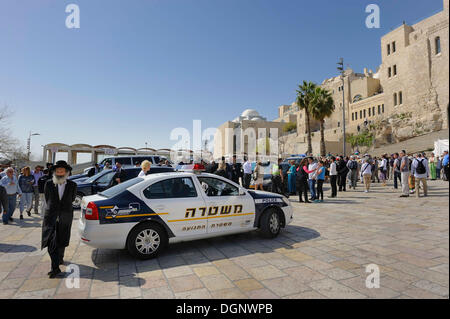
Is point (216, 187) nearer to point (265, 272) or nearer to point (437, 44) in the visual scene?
point (265, 272)

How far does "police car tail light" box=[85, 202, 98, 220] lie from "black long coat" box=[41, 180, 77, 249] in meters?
0.32

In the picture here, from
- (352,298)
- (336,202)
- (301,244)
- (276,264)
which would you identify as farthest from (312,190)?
(352,298)

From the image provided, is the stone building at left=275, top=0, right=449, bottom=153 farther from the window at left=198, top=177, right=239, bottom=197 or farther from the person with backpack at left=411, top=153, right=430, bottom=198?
the window at left=198, top=177, right=239, bottom=197

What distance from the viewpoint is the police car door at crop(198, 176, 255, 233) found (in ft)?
16.8

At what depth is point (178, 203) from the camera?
4777mm

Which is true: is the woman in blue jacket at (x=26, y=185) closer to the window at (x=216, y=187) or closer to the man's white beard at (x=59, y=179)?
the man's white beard at (x=59, y=179)

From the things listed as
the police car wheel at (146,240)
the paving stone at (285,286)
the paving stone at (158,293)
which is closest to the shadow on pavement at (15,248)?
the police car wheel at (146,240)

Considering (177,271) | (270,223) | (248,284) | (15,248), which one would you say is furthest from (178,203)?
(15,248)

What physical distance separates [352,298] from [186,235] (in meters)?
2.89

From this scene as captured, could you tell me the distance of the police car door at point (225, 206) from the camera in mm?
Answer: 5113

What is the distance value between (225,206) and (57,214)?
9.70 ft

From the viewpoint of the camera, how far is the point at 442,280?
3.50 metres

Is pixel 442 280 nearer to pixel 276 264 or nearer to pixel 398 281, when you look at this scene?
pixel 398 281

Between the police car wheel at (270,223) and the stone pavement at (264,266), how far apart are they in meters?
0.17
